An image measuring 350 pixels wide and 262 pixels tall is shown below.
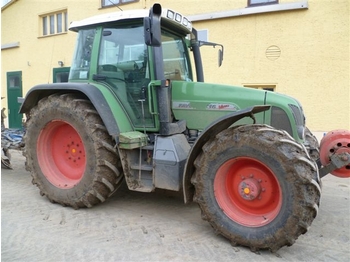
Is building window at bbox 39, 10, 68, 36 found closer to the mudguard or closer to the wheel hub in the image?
the mudguard

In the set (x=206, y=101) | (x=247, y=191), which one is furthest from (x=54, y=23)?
(x=247, y=191)

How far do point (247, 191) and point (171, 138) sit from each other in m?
1.05

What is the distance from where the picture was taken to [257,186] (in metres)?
2.90

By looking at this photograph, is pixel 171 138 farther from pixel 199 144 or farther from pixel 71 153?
pixel 71 153

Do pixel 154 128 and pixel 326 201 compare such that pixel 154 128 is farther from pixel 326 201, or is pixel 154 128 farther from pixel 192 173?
pixel 326 201

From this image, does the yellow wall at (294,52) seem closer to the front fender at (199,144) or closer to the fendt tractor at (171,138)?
the fendt tractor at (171,138)

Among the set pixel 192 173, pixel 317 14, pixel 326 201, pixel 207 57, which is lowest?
pixel 326 201

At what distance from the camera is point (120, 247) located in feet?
9.48

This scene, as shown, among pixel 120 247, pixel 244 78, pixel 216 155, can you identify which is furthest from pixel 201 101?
pixel 244 78

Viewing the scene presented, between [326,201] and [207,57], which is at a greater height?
[207,57]

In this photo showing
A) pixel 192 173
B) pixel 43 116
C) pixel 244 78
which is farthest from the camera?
pixel 244 78

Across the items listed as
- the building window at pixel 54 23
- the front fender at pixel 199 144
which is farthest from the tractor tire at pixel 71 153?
the building window at pixel 54 23

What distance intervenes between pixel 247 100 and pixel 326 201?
78.2 inches

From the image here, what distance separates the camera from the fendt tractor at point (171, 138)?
275 cm
